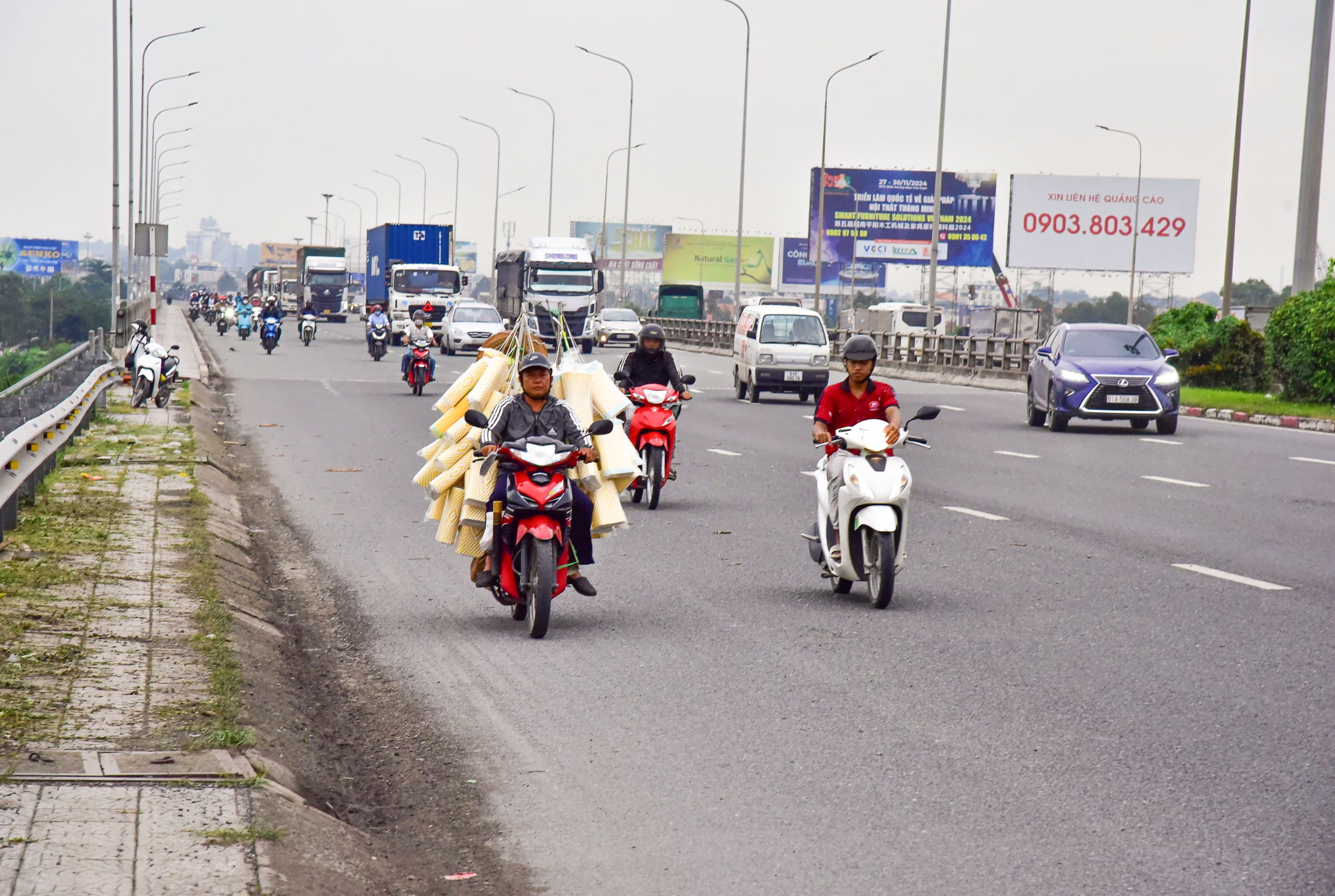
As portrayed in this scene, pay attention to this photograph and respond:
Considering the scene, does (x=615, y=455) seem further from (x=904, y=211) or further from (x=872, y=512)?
(x=904, y=211)

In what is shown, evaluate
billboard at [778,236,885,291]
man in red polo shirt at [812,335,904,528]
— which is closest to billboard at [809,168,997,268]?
billboard at [778,236,885,291]

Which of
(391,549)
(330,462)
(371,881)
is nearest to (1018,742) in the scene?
(371,881)

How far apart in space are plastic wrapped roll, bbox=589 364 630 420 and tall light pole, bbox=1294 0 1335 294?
23.4 m

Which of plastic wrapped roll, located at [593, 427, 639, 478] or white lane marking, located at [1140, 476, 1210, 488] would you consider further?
white lane marking, located at [1140, 476, 1210, 488]

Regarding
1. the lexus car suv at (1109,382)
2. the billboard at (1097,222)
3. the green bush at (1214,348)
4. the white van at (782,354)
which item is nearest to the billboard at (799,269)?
the billboard at (1097,222)

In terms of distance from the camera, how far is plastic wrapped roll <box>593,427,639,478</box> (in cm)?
880

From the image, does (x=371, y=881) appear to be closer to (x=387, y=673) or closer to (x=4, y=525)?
(x=387, y=673)

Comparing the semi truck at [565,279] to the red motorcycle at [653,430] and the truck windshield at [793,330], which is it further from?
the red motorcycle at [653,430]

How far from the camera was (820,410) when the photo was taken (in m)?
9.86

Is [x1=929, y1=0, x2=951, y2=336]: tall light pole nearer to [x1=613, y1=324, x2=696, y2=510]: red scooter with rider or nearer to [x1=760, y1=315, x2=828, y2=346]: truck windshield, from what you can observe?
[x1=760, y1=315, x2=828, y2=346]: truck windshield

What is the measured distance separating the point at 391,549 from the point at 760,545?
262cm

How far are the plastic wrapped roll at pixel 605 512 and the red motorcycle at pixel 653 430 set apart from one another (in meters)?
5.33

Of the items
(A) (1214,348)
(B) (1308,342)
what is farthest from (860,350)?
(A) (1214,348)

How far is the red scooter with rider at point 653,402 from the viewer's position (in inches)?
560
